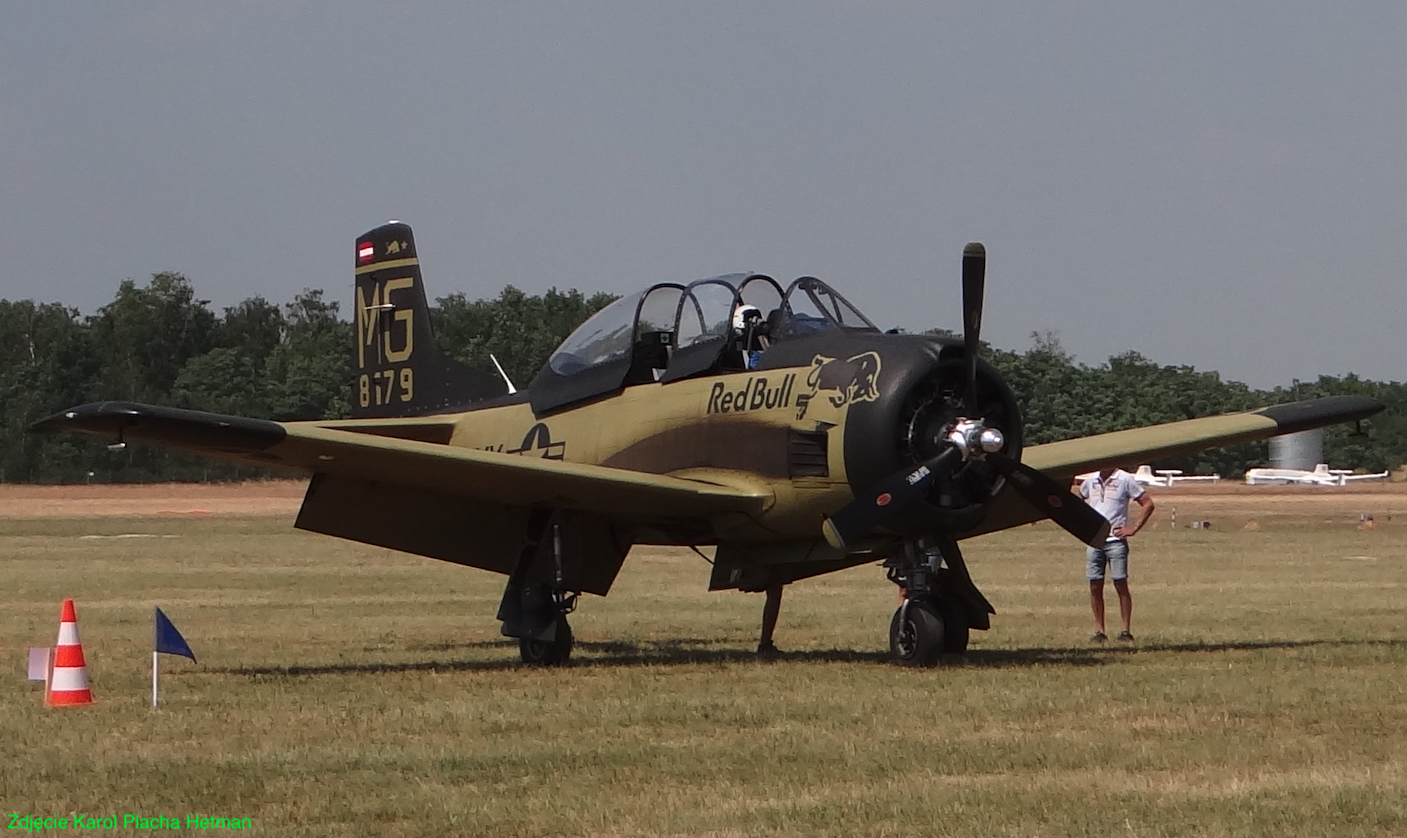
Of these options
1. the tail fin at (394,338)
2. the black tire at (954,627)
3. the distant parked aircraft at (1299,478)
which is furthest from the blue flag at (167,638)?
the distant parked aircraft at (1299,478)

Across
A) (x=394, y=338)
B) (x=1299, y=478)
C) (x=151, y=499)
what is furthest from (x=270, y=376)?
(x=394, y=338)

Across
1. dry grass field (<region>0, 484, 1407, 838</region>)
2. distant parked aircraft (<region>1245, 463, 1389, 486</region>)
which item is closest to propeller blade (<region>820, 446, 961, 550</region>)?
dry grass field (<region>0, 484, 1407, 838</region>)

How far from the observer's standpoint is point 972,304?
1271cm

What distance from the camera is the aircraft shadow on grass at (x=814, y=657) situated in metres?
13.4

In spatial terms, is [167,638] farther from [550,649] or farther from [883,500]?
[883,500]

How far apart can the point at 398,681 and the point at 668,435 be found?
2.82 meters

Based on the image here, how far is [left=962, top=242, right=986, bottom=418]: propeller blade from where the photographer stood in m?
12.6

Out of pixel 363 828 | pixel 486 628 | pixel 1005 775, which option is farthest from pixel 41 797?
pixel 486 628

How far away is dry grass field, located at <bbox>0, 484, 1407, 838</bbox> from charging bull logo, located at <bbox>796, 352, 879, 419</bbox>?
1.83 meters

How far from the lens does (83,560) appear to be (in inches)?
1217

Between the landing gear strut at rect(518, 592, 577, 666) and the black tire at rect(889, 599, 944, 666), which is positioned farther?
the landing gear strut at rect(518, 592, 577, 666)

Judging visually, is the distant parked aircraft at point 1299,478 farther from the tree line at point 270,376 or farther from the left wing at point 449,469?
the left wing at point 449,469

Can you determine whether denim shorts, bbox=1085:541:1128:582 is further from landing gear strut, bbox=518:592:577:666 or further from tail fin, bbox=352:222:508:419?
tail fin, bbox=352:222:508:419

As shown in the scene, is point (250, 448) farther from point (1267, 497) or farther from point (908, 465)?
point (1267, 497)
